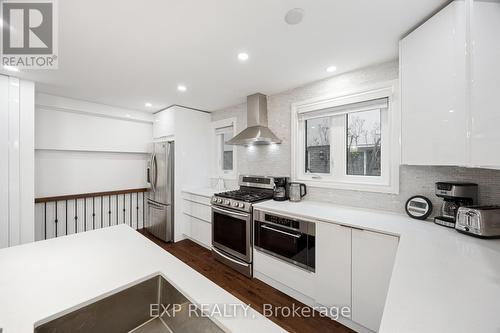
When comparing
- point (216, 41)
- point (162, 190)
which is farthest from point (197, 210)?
point (216, 41)

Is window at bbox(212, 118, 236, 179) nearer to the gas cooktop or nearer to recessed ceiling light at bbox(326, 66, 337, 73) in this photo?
the gas cooktop

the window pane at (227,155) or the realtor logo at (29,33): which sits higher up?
the realtor logo at (29,33)

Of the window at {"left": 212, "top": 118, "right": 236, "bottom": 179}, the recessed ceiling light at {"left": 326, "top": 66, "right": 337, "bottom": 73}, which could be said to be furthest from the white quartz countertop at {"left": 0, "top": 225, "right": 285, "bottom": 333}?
the window at {"left": 212, "top": 118, "right": 236, "bottom": 179}

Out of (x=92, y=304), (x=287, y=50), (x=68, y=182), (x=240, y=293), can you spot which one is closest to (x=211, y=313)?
(x=92, y=304)

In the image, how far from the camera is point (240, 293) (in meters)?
2.09

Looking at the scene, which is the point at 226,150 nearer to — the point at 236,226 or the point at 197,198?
the point at 197,198

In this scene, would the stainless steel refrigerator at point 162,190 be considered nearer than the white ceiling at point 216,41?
No

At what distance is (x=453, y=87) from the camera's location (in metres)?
1.21

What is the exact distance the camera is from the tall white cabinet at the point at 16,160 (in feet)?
7.29

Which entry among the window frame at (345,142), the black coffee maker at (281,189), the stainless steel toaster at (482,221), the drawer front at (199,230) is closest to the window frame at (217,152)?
the drawer front at (199,230)

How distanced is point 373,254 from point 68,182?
14.0 feet

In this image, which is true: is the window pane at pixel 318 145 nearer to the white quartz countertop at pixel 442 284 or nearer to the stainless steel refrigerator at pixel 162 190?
the white quartz countertop at pixel 442 284

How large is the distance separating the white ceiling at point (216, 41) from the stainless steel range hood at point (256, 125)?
28 centimetres

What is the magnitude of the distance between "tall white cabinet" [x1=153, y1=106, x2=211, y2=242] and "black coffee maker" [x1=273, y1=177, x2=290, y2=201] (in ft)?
5.76
